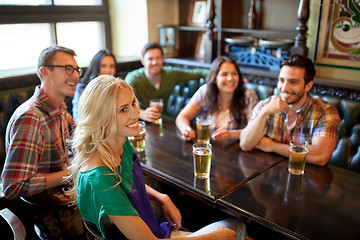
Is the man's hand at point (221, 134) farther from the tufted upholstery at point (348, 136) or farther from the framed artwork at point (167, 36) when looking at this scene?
the framed artwork at point (167, 36)

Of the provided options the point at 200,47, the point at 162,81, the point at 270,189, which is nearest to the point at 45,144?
the point at 270,189

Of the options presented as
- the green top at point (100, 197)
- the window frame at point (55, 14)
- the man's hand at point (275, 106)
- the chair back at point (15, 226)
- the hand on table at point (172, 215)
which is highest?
the window frame at point (55, 14)

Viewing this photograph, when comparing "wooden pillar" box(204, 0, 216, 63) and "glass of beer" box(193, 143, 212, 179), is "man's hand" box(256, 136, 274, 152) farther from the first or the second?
"wooden pillar" box(204, 0, 216, 63)

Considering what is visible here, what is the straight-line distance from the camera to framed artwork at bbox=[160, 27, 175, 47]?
152 inches

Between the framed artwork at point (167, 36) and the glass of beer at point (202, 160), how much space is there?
99.7 inches

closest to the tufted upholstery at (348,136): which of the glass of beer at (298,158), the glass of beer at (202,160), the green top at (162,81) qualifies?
the glass of beer at (298,158)

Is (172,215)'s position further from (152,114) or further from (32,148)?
(152,114)

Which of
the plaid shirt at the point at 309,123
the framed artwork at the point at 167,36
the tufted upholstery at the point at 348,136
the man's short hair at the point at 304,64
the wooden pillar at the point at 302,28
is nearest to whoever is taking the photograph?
the plaid shirt at the point at 309,123

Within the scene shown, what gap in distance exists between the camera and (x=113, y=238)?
1.20m

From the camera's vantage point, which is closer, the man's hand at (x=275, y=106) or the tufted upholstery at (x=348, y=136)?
the man's hand at (x=275, y=106)

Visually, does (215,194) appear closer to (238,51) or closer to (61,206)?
(61,206)

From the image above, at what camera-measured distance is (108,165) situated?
1.20 meters

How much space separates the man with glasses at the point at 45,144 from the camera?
153 centimetres

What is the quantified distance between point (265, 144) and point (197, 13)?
2396 millimetres
